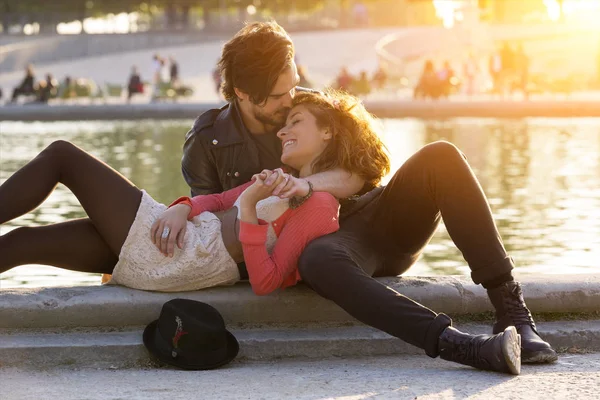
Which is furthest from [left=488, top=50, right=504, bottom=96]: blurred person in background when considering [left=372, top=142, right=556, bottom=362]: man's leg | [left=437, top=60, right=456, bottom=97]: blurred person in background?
[left=372, top=142, right=556, bottom=362]: man's leg

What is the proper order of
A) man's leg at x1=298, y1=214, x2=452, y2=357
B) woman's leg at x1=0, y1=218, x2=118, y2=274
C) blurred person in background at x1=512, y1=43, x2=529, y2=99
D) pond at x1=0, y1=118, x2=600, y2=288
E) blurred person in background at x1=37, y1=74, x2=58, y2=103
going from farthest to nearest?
blurred person in background at x1=37, y1=74, x2=58, y2=103 < blurred person in background at x1=512, y1=43, x2=529, y2=99 < pond at x1=0, y1=118, x2=600, y2=288 < woman's leg at x1=0, y1=218, x2=118, y2=274 < man's leg at x1=298, y1=214, x2=452, y2=357

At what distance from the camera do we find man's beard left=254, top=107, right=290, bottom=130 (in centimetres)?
491

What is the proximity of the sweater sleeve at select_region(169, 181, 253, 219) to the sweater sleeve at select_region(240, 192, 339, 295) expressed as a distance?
296 millimetres

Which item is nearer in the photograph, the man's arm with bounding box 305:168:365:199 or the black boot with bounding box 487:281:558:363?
the black boot with bounding box 487:281:558:363

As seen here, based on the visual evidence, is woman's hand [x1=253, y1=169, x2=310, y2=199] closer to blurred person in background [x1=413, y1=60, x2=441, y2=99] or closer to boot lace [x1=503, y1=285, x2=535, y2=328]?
boot lace [x1=503, y1=285, x2=535, y2=328]

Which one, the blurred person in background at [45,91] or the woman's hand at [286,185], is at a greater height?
the woman's hand at [286,185]

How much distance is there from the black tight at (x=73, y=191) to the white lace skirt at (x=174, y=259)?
0.05 meters

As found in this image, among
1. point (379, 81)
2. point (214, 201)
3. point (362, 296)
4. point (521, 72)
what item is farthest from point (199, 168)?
point (379, 81)

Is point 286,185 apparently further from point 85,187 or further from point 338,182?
point 85,187

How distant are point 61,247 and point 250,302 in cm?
75

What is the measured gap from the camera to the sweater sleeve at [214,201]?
467 centimetres

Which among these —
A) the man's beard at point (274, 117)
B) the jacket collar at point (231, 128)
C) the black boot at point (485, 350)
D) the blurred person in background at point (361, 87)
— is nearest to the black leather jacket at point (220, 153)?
the jacket collar at point (231, 128)

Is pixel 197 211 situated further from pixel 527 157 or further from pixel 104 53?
pixel 104 53

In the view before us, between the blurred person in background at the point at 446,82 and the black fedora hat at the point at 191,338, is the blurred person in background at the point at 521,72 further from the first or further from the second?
the black fedora hat at the point at 191,338
